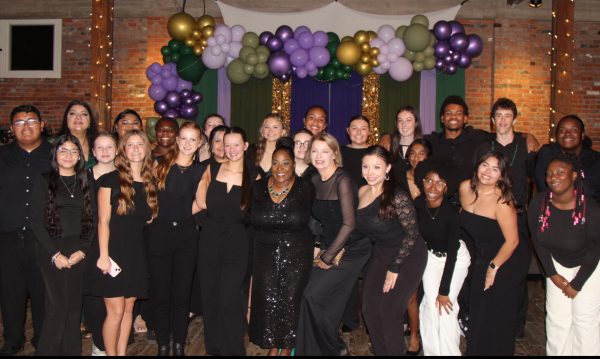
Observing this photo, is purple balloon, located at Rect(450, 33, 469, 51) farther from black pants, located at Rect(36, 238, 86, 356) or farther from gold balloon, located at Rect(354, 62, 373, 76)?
black pants, located at Rect(36, 238, 86, 356)

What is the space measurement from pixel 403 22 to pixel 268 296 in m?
6.88

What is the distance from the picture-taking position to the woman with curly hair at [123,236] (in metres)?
3.64

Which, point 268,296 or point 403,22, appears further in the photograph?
point 403,22

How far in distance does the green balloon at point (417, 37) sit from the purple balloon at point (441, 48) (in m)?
0.24

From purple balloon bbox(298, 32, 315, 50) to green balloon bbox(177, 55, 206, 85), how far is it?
1704 millimetres

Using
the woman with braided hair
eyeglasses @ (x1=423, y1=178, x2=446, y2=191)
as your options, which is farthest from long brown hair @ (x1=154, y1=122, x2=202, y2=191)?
the woman with braided hair

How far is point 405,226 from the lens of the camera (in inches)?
147

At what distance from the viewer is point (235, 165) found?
407 centimetres

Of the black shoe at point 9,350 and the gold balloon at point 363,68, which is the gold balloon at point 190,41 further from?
the black shoe at point 9,350

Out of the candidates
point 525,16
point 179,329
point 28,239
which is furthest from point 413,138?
point 525,16

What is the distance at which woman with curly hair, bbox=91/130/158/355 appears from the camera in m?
3.64

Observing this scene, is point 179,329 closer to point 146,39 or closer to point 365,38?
point 365,38

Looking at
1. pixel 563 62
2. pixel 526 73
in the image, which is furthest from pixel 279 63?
pixel 526 73

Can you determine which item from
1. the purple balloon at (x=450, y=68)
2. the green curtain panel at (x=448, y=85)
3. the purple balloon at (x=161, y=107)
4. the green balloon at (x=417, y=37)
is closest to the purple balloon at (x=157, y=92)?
the purple balloon at (x=161, y=107)
